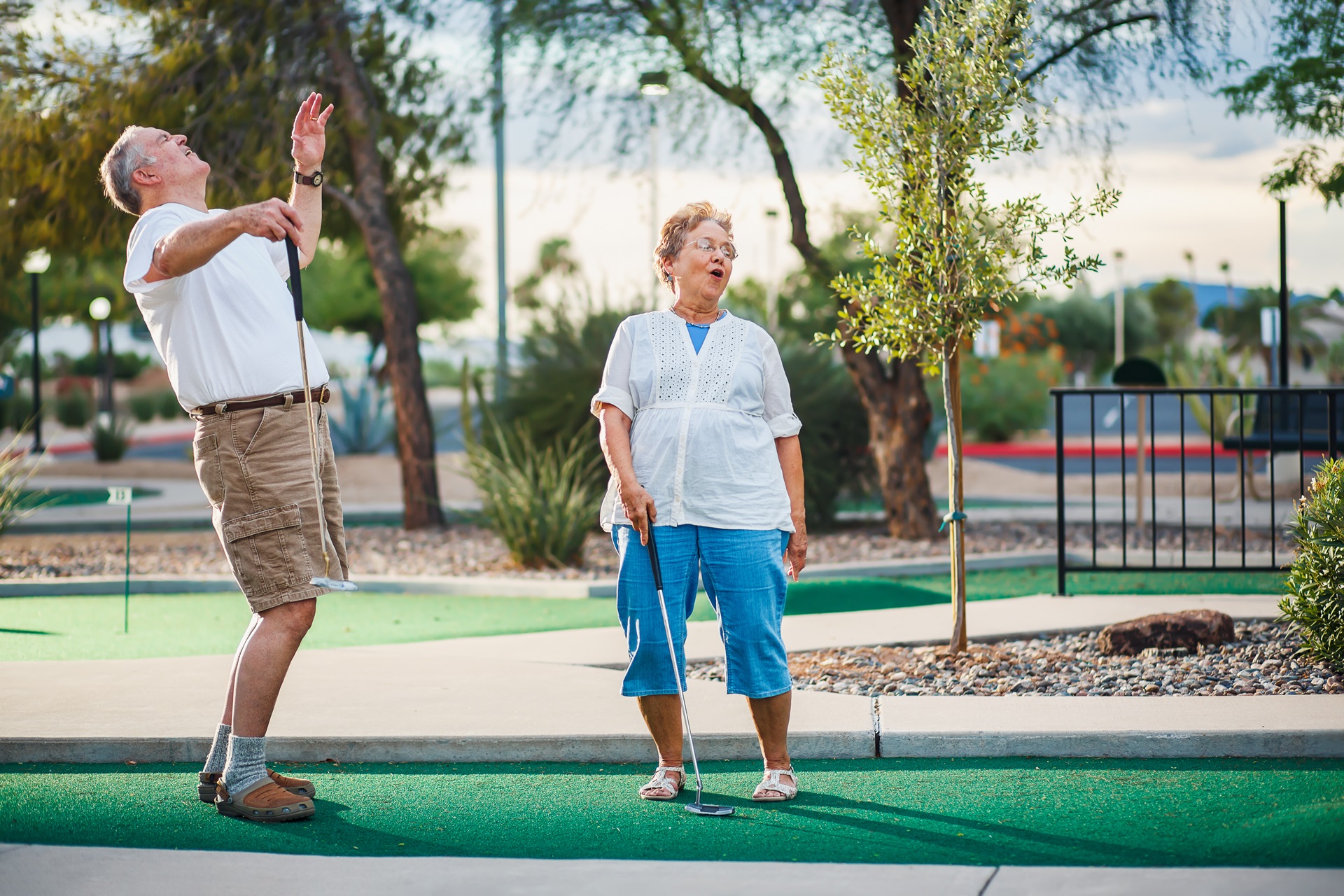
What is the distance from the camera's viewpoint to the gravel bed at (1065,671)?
5.82 meters

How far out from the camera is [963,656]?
6508mm

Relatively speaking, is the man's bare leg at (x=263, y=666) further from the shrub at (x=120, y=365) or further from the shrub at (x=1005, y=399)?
the shrub at (x=120, y=365)

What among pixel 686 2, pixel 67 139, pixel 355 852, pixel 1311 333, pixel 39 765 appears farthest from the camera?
pixel 1311 333

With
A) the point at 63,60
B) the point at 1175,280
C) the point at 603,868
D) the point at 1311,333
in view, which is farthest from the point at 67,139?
the point at 1175,280

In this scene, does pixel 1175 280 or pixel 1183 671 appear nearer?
pixel 1183 671

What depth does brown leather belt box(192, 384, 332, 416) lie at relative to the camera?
424cm

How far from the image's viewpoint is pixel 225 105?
1319 cm

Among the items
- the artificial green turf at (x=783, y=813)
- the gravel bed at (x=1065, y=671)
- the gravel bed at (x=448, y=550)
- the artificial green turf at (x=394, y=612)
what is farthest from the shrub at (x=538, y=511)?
the artificial green turf at (x=783, y=813)

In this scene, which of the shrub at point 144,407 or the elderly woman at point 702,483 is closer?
the elderly woman at point 702,483

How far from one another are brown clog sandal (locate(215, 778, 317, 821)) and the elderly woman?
3.47ft

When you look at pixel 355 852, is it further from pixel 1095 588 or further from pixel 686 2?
pixel 686 2

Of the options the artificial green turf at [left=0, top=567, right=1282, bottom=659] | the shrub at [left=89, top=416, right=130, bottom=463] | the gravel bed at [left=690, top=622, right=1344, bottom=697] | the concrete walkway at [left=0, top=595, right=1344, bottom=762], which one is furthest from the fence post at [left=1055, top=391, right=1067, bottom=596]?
the shrub at [left=89, top=416, right=130, bottom=463]

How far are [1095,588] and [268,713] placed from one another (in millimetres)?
6561

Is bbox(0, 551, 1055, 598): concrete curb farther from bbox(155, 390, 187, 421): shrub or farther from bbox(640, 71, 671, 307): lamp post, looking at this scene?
bbox(155, 390, 187, 421): shrub
